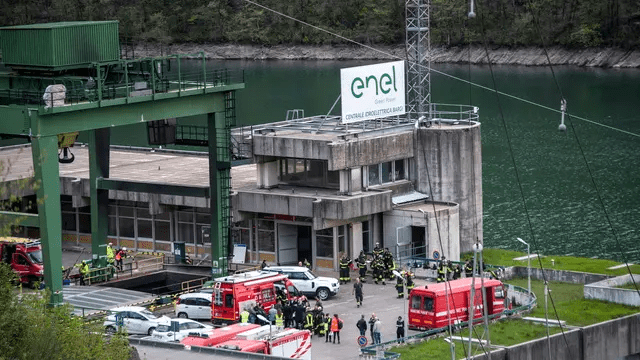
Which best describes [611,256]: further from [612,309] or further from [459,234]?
[612,309]

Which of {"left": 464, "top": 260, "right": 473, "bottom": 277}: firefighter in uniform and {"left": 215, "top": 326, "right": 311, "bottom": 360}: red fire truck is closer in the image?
{"left": 215, "top": 326, "right": 311, "bottom": 360}: red fire truck

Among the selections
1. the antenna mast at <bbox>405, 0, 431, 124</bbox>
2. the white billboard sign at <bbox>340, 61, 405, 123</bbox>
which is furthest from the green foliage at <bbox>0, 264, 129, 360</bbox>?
the antenna mast at <bbox>405, 0, 431, 124</bbox>

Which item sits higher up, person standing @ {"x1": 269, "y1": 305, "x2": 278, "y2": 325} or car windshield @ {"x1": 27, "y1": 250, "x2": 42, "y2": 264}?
car windshield @ {"x1": 27, "y1": 250, "x2": 42, "y2": 264}

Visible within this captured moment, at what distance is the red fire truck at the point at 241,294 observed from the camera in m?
45.4

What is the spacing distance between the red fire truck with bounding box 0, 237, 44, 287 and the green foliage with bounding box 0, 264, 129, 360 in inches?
635

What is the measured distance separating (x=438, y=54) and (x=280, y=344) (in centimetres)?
11723

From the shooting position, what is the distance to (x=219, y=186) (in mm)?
52844

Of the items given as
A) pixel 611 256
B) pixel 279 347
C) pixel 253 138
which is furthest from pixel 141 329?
pixel 611 256

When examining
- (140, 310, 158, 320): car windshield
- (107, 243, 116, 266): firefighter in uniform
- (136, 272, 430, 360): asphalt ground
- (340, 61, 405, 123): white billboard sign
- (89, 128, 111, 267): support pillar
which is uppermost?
(340, 61, 405, 123): white billboard sign

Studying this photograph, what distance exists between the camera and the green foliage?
90.4 ft

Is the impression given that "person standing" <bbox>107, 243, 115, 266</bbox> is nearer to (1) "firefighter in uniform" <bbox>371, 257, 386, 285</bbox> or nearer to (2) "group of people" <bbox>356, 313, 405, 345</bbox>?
(1) "firefighter in uniform" <bbox>371, 257, 386, 285</bbox>

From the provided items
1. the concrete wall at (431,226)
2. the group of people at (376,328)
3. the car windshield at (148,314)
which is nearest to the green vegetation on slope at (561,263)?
the concrete wall at (431,226)

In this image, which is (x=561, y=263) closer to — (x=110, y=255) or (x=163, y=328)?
(x=110, y=255)

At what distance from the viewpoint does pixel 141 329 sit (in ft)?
144
